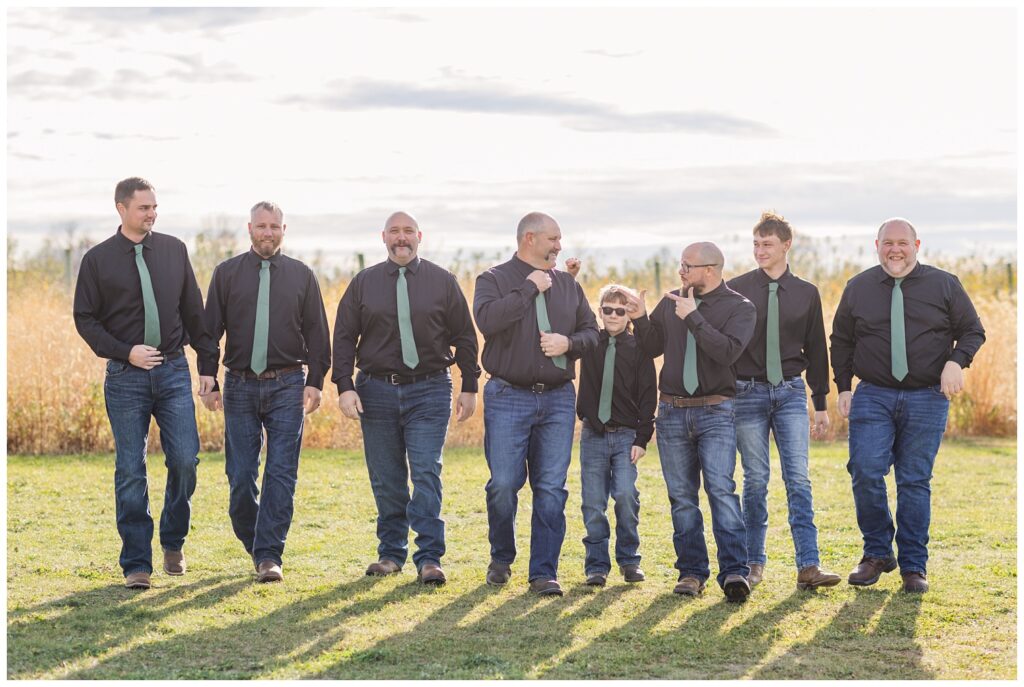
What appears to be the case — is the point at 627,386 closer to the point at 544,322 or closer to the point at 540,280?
the point at 544,322

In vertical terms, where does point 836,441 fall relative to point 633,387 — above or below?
below

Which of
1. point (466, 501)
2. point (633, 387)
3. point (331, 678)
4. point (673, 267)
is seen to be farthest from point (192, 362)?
point (673, 267)

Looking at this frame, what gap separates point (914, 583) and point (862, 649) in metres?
1.30

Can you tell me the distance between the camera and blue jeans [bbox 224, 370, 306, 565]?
739 cm

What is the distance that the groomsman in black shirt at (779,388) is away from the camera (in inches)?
287

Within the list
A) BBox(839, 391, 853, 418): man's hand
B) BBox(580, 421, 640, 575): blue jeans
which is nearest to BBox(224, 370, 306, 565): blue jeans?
BBox(580, 421, 640, 575): blue jeans

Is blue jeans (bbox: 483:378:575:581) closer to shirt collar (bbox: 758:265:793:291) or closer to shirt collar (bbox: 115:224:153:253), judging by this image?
shirt collar (bbox: 758:265:793:291)

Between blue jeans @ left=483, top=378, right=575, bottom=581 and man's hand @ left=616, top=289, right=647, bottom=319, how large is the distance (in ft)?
1.75

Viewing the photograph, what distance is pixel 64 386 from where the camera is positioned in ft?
44.7

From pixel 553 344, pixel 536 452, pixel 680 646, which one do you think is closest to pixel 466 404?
pixel 536 452

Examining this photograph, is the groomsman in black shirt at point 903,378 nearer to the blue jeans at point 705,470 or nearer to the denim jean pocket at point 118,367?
the blue jeans at point 705,470

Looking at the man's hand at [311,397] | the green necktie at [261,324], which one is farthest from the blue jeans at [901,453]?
the green necktie at [261,324]

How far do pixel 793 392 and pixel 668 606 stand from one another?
1.37 m

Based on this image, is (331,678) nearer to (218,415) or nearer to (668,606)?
(668,606)
